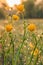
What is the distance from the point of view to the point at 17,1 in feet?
10.6

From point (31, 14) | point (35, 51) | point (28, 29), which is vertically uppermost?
point (28, 29)

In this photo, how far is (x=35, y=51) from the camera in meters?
2.93

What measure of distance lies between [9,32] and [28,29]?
0.73ft

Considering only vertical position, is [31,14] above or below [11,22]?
below

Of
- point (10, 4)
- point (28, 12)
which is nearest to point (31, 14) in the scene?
point (28, 12)

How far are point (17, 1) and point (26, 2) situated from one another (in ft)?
37.9

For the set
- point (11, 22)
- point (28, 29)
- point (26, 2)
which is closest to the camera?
point (28, 29)

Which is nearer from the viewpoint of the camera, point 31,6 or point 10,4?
point 10,4

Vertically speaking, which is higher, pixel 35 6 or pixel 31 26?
pixel 31 26

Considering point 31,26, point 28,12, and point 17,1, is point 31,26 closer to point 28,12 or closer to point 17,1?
point 17,1

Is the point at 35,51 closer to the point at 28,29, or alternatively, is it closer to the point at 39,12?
the point at 28,29

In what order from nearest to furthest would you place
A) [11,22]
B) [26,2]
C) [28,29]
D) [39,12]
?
[28,29], [11,22], [39,12], [26,2]

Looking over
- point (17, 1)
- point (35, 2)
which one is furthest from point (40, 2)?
point (17, 1)

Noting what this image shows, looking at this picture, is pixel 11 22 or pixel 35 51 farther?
pixel 11 22
